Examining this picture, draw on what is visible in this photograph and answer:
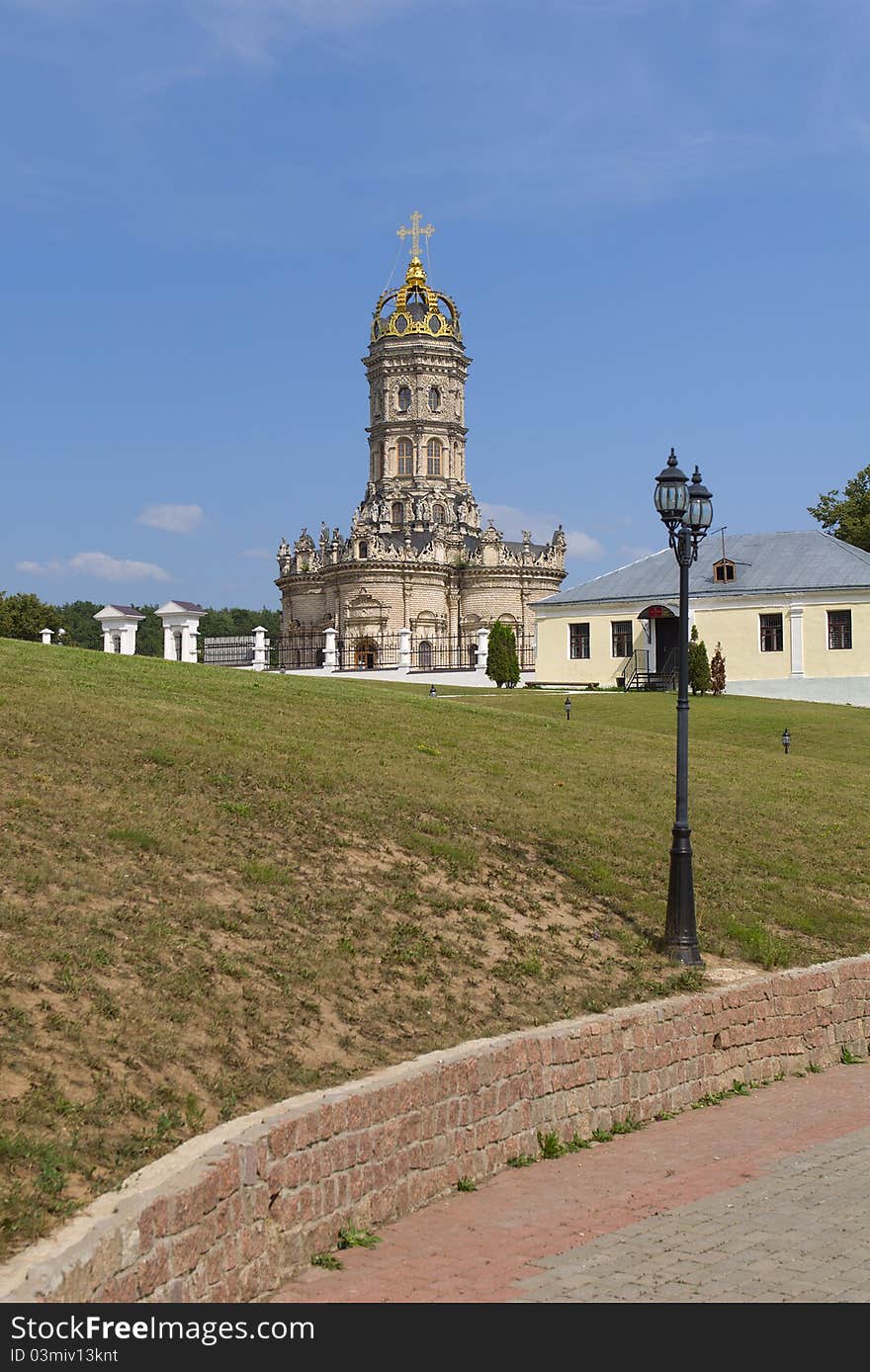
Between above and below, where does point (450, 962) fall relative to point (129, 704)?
below

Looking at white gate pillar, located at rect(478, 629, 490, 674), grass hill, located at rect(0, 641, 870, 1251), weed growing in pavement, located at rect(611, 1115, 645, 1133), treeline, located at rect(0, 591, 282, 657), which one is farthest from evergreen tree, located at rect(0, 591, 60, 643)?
weed growing in pavement, located at rect(611, 1115, 645, 1133)

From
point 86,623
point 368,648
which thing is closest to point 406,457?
point 368,648

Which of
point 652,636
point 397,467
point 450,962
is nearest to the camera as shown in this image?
point 450,962

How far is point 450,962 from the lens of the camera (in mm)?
12656

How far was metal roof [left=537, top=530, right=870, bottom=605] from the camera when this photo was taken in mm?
54219

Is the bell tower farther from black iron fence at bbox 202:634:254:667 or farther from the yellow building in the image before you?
the yellow building

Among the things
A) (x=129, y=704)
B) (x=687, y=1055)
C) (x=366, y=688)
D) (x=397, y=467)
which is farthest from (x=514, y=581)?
(x=687, y=1055)

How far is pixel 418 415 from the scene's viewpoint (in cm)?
8894

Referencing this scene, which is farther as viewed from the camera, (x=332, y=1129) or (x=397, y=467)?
(x=397, y=467)

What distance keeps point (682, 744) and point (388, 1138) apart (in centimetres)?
732

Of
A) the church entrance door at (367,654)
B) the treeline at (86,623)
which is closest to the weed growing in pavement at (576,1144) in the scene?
the treeline at (86,623)
